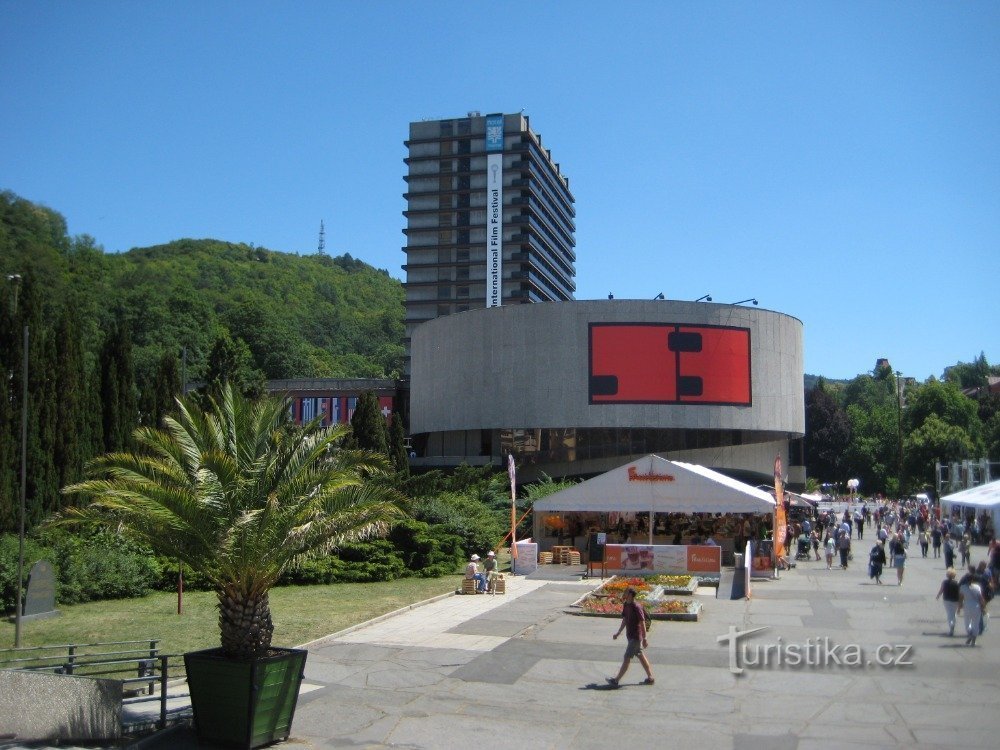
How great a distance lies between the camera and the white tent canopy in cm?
3097

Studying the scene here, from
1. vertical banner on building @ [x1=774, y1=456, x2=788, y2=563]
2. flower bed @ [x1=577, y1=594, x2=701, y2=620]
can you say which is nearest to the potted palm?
flower bed @ [x1=577, y1=594, x2=701, y2=620]

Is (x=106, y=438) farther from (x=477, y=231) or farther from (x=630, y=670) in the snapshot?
(x=477, y=231)

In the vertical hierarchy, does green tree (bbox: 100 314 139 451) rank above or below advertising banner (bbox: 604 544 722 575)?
above

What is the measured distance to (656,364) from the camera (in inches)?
2228

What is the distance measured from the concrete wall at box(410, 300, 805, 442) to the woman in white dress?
3936cm

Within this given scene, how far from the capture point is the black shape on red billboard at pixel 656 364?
56.3 m

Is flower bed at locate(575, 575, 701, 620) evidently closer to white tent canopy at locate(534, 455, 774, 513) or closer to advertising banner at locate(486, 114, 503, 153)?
white tent canopy at locate(534, 455, 774, 513)

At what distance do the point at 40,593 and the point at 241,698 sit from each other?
13.5m

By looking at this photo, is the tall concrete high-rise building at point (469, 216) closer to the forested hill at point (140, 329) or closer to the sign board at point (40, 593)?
the forested hill at point (140, 329)

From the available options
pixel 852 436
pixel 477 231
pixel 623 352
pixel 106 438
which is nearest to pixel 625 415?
pixel 623 352

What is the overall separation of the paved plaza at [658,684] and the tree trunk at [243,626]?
1210 millimetres

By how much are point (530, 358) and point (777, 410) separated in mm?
16461

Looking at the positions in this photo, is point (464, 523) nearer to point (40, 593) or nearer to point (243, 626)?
point (40, 593)

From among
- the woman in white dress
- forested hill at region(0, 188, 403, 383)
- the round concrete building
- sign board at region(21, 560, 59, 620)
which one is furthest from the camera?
forested hill at region(0, 188, 403, 383)
